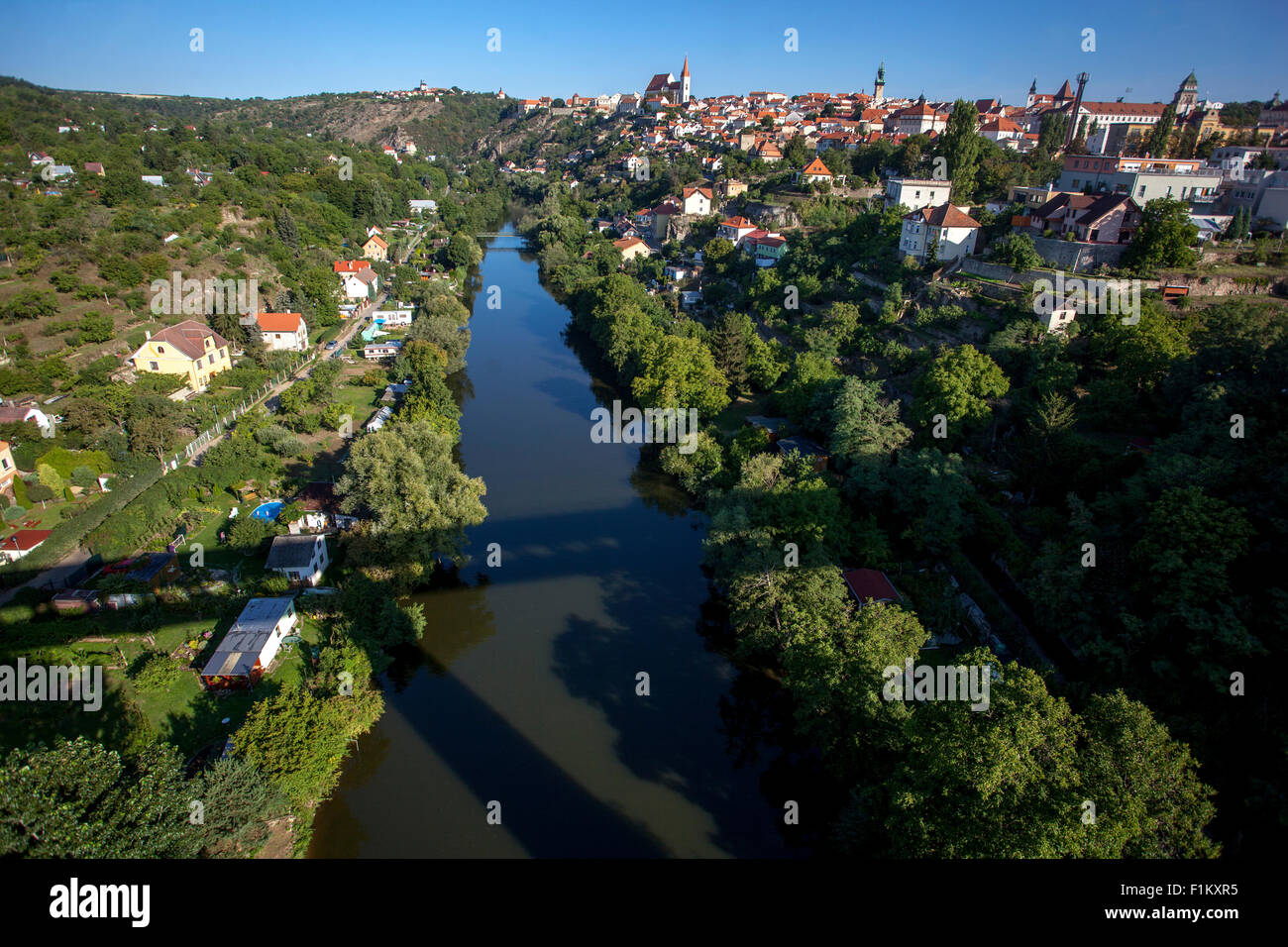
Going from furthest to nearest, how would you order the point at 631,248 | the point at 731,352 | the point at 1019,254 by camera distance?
1. the point at 631,248
2. the point at 731,352
3. the point at 1019,254

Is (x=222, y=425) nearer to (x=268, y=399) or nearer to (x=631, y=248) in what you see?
(x=268, y=399)

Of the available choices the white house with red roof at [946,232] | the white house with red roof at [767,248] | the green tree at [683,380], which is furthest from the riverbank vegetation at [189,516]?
the white house with red roof at [946,232]

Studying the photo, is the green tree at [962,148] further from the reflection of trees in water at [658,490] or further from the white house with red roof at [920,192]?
the reflection of trees in water at [658,490]

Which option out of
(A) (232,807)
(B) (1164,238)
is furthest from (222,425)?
(B) (1164,238)

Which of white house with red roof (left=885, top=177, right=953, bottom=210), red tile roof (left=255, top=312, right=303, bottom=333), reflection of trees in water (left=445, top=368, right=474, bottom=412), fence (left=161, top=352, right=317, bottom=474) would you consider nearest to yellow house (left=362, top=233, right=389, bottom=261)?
red tile roof (left=255, top=312, right=303, bottom=333)

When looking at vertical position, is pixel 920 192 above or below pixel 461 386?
above

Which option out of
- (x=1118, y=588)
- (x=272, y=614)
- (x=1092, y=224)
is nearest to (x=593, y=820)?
(x=272, y=614)
